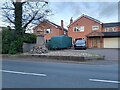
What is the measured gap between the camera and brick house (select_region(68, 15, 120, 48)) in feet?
180

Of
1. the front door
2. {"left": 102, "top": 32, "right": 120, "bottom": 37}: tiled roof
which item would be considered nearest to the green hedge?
the front door

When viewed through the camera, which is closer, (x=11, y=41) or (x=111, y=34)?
(x=11, y=41)

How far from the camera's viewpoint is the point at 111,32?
56.3 meters

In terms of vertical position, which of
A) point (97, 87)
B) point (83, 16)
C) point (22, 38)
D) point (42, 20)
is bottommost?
point (97, 87)

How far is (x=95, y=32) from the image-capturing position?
56.1 meters

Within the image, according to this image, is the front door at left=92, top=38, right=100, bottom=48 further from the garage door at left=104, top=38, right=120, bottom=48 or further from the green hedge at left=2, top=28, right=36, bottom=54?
the green hedge at left=2, top=28, right=36, bottom=54

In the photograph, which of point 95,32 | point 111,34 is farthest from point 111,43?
point 95,32

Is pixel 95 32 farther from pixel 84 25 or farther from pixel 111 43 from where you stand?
pixel 111 43

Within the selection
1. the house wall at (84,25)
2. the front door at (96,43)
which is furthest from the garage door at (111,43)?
the house wall at (84,25)

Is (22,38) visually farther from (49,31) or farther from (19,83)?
(49,31)

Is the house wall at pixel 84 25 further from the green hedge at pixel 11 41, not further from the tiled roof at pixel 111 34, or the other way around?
the green hedge at pixel 11 41

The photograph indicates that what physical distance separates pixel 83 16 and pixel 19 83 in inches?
2029

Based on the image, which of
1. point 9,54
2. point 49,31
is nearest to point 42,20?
point 9,54

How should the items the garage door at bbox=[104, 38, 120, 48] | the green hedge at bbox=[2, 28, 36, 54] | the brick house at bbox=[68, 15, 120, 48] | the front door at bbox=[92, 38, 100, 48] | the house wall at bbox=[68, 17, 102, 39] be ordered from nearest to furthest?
the green hedge at bbox=[2, 28, 36, 54]
the garage door at bbox=[104, 38, 120, 48]
the brick house at bbox=[68, 15, 120, 48]
the front door at bbox=[92, 38, 100, 48]
the house wall at bbox=[68, 17, 102, 39]
